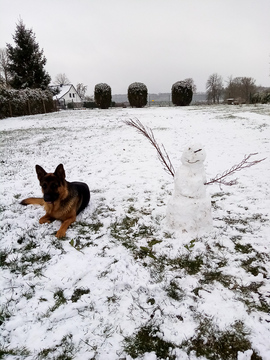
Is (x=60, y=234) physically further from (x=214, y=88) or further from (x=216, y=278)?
(x=214, y=88)

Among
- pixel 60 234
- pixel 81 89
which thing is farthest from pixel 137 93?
pixel 81 89

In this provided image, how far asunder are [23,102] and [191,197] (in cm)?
2220

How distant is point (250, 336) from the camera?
174cm

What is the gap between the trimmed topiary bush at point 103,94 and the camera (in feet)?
85.7

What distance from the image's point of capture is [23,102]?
19.9 meters

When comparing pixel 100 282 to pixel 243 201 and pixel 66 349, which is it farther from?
pixel 243 201

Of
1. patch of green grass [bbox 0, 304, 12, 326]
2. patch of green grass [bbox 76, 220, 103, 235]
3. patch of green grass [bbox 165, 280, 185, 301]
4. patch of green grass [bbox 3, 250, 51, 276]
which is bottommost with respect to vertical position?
patch of green grass [bbox 165, 280, 185, 301]

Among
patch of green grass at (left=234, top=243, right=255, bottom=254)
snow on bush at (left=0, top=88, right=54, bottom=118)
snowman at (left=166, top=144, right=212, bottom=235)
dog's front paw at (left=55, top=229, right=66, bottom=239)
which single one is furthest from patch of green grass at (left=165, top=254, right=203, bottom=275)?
snow on bush at (left=0, top=88, right=54, bottom=118)

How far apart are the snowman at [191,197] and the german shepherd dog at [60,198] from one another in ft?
5.19

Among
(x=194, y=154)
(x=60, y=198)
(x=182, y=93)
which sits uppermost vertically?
(x=182, y=93)

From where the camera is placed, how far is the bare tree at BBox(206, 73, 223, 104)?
48.1 meters

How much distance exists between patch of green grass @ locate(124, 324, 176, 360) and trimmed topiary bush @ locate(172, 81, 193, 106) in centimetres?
2874

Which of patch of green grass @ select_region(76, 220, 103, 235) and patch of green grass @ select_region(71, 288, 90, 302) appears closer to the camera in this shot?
patch of green grass @ select_region(71, 288, 90, 302)

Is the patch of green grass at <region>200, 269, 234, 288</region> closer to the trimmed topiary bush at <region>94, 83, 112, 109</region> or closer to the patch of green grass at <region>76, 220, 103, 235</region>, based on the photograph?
the patch of green grass at <region>76, 220, 103, 235</region>
